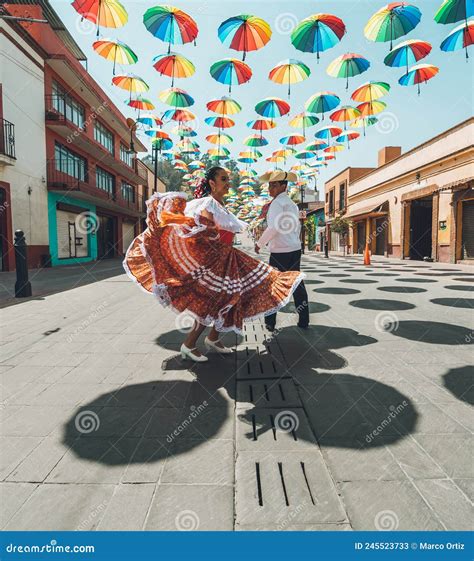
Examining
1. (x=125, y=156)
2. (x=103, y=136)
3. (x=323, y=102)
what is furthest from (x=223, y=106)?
(x=125, y=156)

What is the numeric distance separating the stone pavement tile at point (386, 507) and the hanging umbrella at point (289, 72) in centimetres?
1257

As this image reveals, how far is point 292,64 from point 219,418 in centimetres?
1285

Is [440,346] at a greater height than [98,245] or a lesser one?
lesser

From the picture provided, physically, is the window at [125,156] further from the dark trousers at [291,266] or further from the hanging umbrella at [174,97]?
the dark trousers at [291,266]

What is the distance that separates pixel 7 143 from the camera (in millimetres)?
13797

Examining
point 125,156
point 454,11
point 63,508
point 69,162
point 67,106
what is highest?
point 125,156

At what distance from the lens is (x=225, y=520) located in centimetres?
144

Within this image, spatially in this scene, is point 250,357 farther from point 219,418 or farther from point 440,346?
point 440,346

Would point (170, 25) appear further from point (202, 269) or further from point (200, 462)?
point (200, 462)

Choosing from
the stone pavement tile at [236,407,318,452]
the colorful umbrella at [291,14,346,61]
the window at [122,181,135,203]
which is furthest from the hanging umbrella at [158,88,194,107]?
the window at [122,181,135,203]

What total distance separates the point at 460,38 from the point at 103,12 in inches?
365

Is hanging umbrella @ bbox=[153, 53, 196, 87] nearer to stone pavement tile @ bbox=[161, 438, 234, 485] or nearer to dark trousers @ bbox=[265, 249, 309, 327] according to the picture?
dark trousers @ bbox=[265, 249, 309, 327]

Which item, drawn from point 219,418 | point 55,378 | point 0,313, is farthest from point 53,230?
point 219,418

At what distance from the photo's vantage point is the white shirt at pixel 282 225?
443 centimetres
